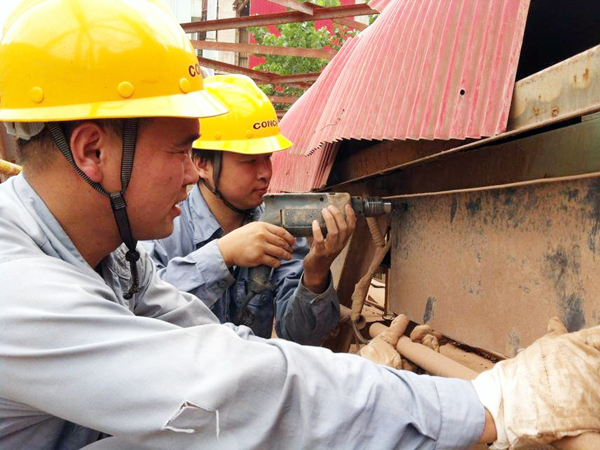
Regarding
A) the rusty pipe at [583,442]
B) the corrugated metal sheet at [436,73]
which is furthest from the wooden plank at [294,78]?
the rusty pipe at [583,442]

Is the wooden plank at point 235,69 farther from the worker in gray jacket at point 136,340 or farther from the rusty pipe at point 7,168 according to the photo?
the worker in gray jacket at point 136,340

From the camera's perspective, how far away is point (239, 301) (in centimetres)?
285

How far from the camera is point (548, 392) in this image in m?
1.19

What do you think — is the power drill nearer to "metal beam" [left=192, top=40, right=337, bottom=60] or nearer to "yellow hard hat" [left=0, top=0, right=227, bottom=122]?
"yellow hard hat" [left=0, top=0, right=227, bottom=122]

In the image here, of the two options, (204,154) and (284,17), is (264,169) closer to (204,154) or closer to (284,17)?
(204,154)

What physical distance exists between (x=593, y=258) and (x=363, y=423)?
827 millimetres

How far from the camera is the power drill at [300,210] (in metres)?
2.44

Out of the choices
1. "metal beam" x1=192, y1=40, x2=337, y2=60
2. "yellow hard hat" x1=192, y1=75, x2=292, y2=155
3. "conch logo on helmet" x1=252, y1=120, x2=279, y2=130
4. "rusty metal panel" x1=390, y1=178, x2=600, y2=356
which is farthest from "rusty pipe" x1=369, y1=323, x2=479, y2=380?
"metal beam" x1=192, y1=40, x2=337, y2=60

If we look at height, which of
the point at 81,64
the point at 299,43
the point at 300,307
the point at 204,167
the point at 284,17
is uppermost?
the point at 299,43

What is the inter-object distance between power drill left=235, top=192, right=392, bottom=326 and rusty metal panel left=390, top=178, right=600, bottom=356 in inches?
9.7

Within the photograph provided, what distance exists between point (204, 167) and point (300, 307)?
2.88 feet

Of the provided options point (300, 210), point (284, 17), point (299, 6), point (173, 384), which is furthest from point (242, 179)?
point (284, 17)

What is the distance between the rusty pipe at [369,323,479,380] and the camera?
1676mm

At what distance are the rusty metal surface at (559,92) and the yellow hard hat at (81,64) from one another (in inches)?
34.9
